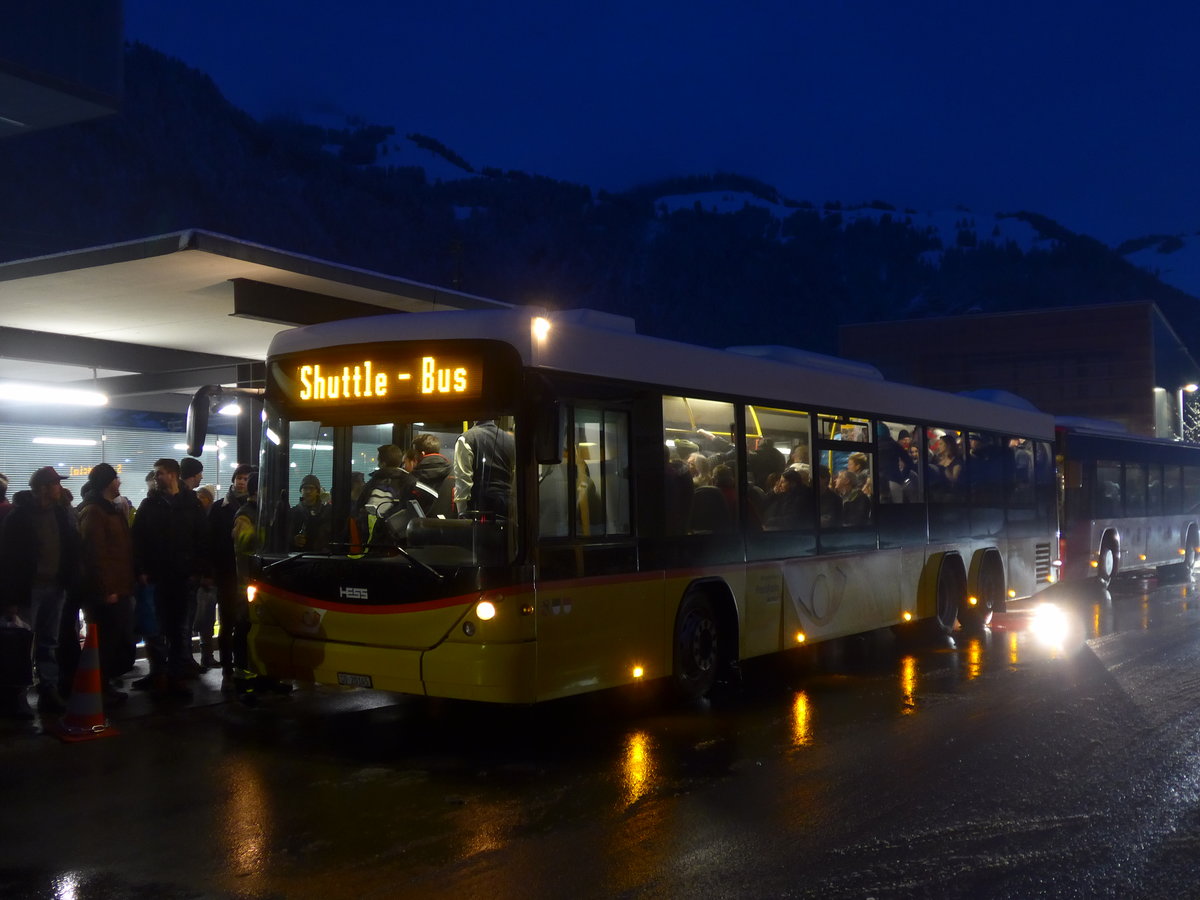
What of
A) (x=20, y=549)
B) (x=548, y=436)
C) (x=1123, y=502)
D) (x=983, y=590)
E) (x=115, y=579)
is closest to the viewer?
(x=548, y=436)

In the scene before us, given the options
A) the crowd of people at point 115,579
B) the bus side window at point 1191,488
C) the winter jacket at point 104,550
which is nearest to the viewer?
the crowd of people at point 115,579

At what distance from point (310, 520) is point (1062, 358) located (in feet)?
225

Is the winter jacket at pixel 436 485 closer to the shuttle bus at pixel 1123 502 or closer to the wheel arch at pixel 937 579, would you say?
the wheel arch at pixel 937 579

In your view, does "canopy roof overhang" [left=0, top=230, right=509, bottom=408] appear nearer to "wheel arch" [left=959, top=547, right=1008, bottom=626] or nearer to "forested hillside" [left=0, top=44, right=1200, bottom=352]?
"wheel arch" [left=959, top=547, right=1008, bottom=626]

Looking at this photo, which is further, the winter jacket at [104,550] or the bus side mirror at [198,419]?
the winter jacket at [104,550]

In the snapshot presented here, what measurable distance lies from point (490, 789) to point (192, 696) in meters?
4.29

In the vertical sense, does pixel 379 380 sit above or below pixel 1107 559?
above

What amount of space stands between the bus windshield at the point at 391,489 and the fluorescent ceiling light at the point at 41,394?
7349mm

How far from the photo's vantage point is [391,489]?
8141 millimetres

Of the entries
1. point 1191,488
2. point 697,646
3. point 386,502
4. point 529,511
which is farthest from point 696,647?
point 1191,488

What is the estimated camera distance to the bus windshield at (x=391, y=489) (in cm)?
782

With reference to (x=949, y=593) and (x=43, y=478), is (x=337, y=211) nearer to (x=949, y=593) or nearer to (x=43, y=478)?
(x=949, y=593)

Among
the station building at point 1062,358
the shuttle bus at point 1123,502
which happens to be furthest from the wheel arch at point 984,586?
the station building at point 1062,358

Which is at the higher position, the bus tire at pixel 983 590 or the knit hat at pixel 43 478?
the knit hat at pixel 43 478
